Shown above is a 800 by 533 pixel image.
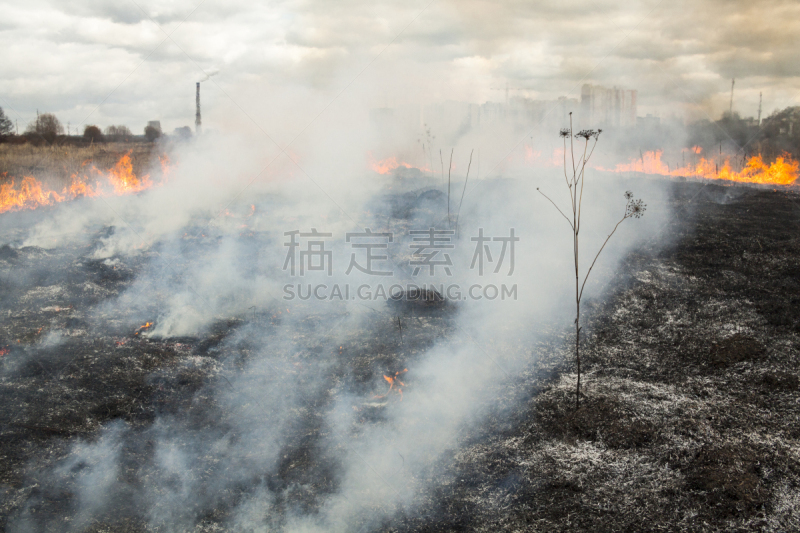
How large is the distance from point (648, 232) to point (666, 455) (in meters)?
8.48

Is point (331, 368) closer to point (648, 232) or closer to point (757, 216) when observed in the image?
point (648, 232)

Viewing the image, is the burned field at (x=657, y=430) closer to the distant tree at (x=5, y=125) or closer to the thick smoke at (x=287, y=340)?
the thick smoke at (x=287, y=340)

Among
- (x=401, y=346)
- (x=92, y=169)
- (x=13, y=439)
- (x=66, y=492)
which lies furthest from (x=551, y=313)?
(x=92, y=169)

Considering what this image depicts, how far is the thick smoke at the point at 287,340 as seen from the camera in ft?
13.0

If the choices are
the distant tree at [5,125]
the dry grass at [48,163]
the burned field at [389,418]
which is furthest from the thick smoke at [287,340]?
the distant tree at [5,125]

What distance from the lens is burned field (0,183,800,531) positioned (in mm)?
3703

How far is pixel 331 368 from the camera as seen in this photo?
6.02m

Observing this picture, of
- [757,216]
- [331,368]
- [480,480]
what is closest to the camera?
[480,480]

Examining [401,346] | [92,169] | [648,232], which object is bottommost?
[401,346]

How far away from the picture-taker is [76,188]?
14.1 m

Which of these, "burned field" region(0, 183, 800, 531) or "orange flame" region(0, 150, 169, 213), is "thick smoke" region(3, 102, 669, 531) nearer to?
"burned field" region(0, 183, 800, 531)

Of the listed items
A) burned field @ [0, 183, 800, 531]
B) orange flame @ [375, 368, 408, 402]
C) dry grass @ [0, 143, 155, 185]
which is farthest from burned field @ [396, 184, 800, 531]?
dry grass @ [0, 143, 155, 185]

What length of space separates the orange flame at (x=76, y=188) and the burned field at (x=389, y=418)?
544 centimetres

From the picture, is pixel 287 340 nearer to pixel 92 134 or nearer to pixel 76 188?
pixel 76 188
